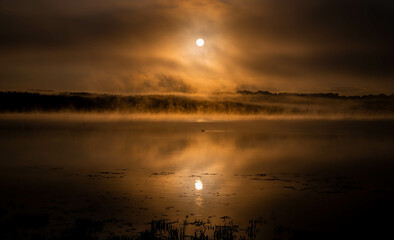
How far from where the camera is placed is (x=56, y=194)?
17484 mm

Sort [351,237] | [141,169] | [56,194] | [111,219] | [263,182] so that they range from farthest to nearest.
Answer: [141,169] → [263,182] → [56,194] → [111,219] → [351,237]

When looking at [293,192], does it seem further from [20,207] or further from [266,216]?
[20,207]

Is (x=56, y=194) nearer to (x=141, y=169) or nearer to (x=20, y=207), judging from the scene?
(x=20, y=207)

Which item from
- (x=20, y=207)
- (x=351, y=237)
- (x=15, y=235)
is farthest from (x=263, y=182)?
(x=15, y=235)

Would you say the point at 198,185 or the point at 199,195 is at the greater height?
the point at 199,195

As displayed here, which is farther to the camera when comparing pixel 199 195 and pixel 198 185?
pixel 198 185

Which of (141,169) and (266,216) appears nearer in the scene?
(266,216)

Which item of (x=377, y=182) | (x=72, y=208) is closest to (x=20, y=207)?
(x=72, y=208)

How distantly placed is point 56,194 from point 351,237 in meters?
10.2

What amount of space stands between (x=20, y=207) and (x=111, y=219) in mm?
3289

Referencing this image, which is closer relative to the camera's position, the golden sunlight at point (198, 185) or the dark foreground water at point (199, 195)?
the dark foreground water at point (199, 195)

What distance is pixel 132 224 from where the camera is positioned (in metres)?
13.2

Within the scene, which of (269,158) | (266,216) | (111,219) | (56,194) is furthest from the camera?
(269,158)

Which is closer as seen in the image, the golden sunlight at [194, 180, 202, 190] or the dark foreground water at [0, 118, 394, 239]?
the dark foreground water at [0, 118, 394, 239]
